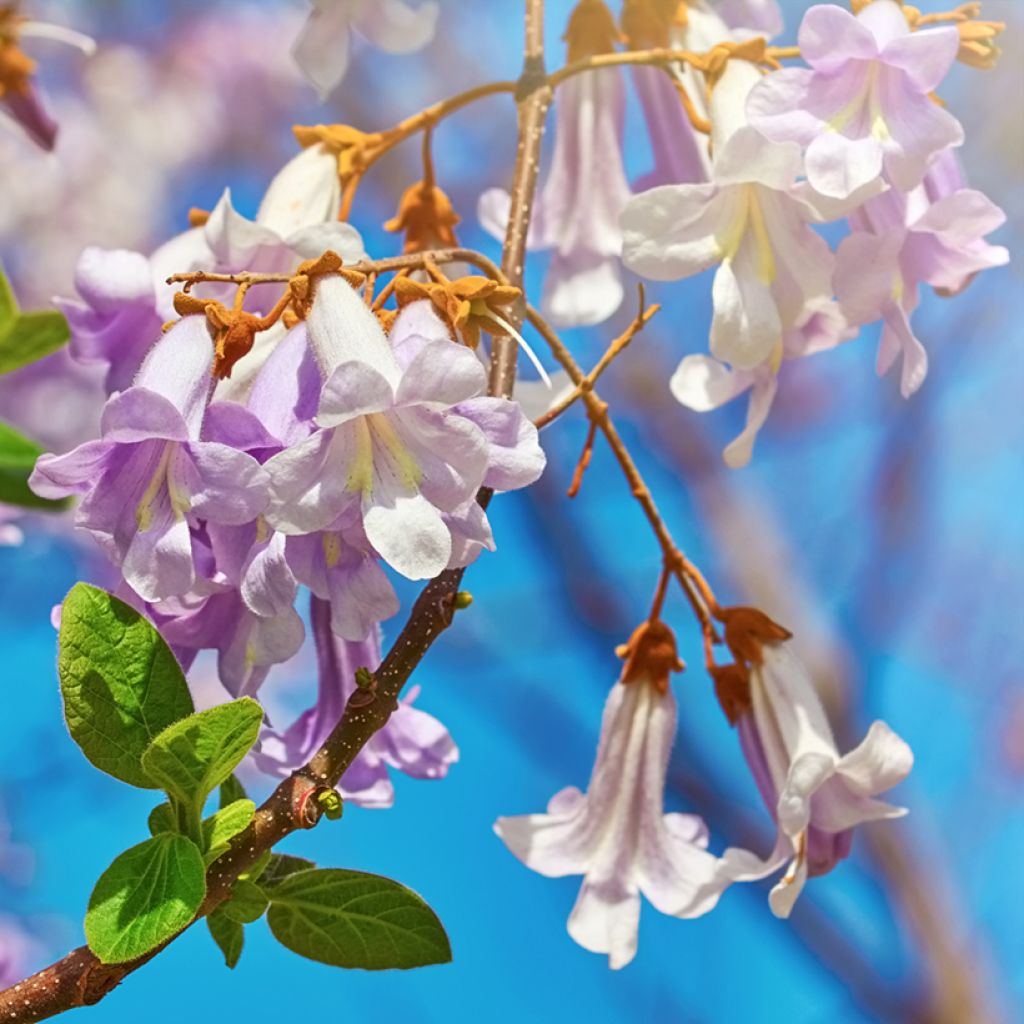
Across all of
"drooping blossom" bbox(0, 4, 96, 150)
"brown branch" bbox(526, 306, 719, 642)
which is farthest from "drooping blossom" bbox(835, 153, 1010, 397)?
"drooping blossom" bbox(0, 4, 96, 150)

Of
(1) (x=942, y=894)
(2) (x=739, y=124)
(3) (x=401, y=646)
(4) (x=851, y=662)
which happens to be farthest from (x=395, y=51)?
(1) (x=942, y=894)

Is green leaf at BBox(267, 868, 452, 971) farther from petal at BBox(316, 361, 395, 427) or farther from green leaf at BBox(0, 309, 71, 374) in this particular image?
green leaf at BBox(0, 309, 71, 374)

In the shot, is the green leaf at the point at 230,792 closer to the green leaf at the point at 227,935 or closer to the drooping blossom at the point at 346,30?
the green leaf at the point at 227,935

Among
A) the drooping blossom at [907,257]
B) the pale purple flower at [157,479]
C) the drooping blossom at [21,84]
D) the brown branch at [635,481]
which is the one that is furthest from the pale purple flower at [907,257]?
the drooping blossom at [21,84]

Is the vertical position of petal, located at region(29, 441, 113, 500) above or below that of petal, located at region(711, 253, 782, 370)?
above

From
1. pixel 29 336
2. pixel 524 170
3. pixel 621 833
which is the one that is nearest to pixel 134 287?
pixel 29 336

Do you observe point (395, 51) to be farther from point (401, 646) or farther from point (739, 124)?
point (401, 646)

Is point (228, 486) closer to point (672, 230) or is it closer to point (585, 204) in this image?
point (672, 230)
